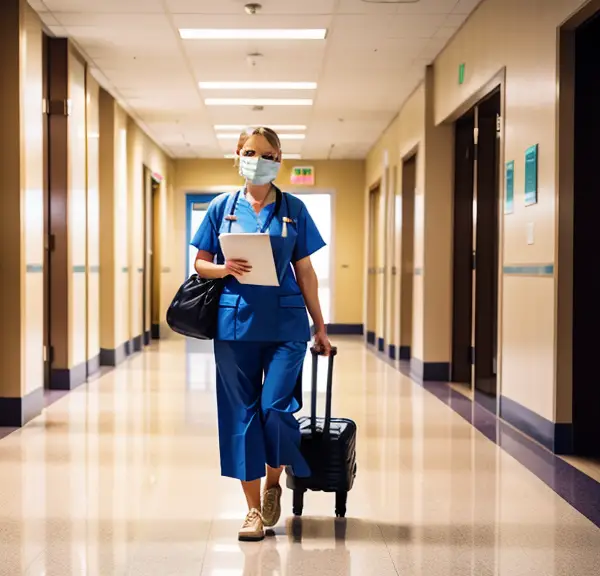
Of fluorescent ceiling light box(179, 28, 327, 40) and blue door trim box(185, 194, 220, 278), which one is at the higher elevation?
fluorescent ceiling light box(179, 28, 327, 40)

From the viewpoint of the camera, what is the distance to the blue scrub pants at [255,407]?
3.08 m

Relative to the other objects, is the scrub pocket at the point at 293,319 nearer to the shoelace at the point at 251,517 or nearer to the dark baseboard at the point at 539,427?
the shoelace at the point at 251,517

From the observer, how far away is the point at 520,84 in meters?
5.45

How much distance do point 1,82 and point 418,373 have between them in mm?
4666

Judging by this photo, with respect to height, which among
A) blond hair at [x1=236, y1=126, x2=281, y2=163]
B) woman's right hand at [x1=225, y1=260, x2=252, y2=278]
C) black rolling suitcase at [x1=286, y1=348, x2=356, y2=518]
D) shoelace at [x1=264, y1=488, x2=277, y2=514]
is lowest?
shoelace at [x1=264, y1=488, x2=277, y2=514]

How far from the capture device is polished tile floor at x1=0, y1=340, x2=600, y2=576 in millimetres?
2883

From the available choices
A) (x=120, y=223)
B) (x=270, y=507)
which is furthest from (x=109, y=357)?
(x=270, y=507)

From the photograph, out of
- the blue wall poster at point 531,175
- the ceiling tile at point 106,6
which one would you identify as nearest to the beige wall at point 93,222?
the ceiling tile at point 106,6

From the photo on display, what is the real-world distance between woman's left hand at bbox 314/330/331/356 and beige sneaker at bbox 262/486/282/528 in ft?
1.80

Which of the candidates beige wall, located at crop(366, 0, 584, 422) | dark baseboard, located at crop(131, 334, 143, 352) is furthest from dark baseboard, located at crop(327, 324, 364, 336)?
beige wall, located at crop(366, 0, 584, 422)

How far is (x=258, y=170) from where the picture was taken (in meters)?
3.09

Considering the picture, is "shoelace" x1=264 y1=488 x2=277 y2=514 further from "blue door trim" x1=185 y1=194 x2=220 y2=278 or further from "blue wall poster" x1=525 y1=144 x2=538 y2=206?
"blue door trim" x1=185 y1=194 x2=220 y2=278

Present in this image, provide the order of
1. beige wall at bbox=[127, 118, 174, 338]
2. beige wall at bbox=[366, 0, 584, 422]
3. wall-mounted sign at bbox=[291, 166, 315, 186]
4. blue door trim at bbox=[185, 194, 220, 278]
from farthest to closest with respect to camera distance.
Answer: blue door trim at bbox=[185, 194, 220, 278] → wall-mounted sign at bbox=[291, 166, 315, 186] → beige wall at bbox=[127, 118, 174, 338] → beige wall at bbox=[366, 0, 584, 422]

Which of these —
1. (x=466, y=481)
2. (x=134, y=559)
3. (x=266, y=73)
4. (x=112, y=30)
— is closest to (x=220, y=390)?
(x=134, y=559)
